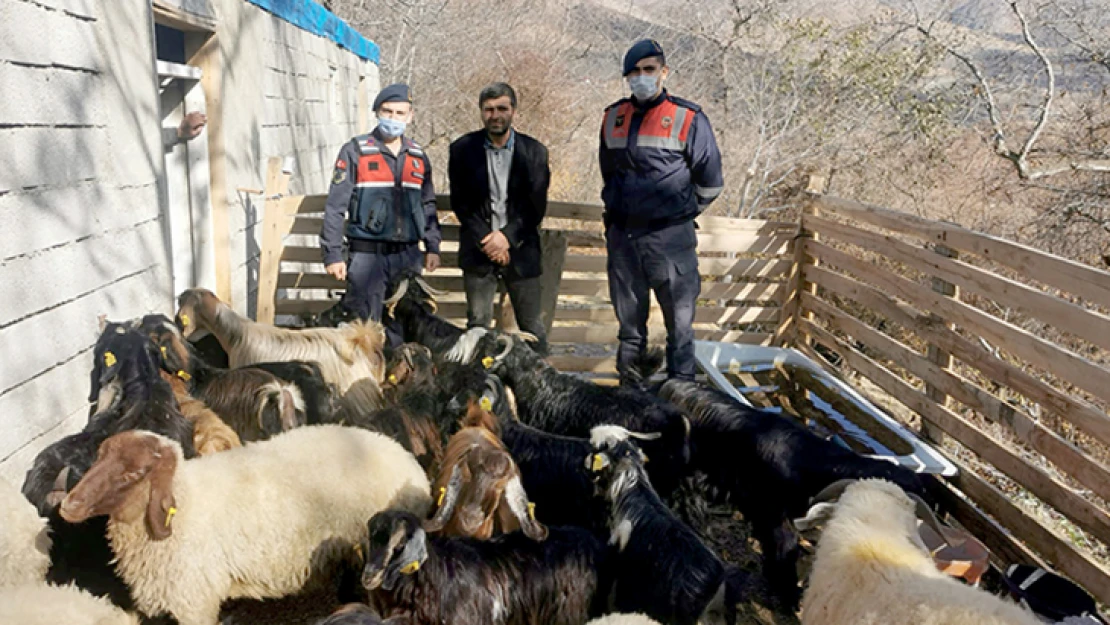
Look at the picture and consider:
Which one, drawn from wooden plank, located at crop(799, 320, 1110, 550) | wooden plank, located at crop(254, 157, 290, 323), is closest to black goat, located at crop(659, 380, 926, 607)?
wooden plank, located at crop(799, 320, 1110, 550)

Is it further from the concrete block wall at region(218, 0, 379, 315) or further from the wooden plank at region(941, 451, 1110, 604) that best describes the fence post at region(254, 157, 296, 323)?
the wooden plank at region(941, 451, 1110, 604)

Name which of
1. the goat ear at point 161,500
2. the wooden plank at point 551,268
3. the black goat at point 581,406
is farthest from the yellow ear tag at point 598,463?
the wooden plank at point 551,268

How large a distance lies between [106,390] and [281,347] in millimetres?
1365

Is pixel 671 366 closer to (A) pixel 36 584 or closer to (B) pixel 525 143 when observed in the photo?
(B) pixel 525 143

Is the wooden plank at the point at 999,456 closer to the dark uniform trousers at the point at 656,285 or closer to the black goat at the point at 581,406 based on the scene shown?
the dark uniform trousers at the point at 656,285

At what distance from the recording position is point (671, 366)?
5.90m

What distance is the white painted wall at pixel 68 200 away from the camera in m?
3.62

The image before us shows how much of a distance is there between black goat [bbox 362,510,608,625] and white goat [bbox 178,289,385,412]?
2046 millimetres

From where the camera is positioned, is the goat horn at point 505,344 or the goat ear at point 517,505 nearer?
the goat ear at point 517,505

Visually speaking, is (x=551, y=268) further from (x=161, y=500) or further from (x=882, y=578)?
(x=882, y=578)

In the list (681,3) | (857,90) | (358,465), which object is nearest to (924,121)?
(857,90)

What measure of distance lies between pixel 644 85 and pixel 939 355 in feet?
9.68

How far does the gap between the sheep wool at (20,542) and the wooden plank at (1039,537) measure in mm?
4932

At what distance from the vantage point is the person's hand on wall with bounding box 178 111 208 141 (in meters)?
6.02
